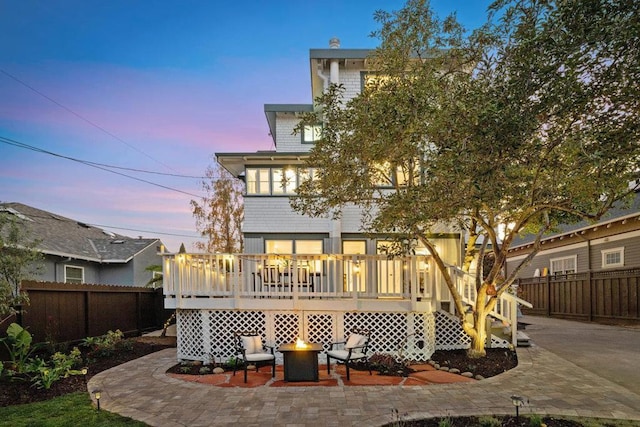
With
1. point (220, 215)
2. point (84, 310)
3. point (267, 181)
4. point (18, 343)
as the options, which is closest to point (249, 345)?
point (18, 343)

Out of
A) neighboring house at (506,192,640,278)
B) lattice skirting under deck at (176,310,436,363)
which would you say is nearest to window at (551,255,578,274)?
neighboring house at (506,192,640,278)

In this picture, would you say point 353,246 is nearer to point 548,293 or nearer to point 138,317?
point 138,317

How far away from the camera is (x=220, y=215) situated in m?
21.6

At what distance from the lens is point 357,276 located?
850 centimetres

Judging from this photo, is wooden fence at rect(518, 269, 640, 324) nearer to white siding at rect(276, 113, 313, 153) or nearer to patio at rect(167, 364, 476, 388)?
patio at rect(167, 364, 476, 388)

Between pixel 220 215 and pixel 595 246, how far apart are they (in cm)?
1756

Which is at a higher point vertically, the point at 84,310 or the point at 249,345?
the point at 84,310

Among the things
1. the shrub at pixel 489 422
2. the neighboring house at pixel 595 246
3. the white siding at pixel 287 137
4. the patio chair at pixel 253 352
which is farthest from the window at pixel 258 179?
the shrub at pixel 489 422

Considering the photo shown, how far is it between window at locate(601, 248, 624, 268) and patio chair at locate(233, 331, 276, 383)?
12.9m

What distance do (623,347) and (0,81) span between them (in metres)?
19.5

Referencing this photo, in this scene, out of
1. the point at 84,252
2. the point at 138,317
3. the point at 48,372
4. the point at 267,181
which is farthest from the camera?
the point at 84,252

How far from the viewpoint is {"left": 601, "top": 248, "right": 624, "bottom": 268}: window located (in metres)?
13.7

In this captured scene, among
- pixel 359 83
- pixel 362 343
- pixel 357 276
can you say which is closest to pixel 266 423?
pixel 362 343

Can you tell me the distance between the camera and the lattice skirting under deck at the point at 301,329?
8.45m
